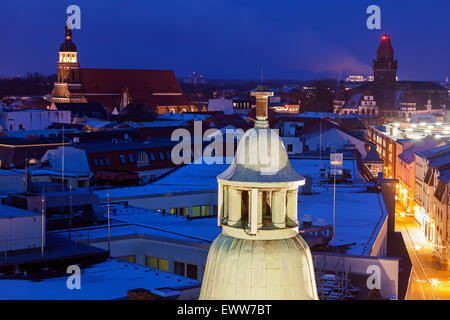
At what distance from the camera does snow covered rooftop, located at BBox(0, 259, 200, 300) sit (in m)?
16.6

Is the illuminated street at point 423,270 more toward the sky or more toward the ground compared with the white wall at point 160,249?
more toward the ground

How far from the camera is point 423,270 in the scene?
46.5 m

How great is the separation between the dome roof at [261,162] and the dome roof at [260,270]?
59 centimetres

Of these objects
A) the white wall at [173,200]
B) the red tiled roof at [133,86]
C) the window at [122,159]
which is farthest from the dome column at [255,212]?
the red tiled roof at [133,86]

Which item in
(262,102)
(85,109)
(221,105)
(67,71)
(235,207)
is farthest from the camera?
(67,71)

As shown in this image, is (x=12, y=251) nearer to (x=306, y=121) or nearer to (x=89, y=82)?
(x=306, y=121)

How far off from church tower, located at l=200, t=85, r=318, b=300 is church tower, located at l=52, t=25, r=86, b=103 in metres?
140

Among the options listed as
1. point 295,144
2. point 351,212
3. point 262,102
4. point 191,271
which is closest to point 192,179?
point 351,212

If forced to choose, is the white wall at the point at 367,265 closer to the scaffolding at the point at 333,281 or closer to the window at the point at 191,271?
the scaffolding at the point at 333,281

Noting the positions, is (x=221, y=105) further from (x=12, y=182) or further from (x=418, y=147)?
(x=12, y=182)

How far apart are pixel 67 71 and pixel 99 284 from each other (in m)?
134

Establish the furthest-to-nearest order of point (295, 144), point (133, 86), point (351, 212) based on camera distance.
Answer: point (133, 86) → point (295, 144) → point (351, 212)

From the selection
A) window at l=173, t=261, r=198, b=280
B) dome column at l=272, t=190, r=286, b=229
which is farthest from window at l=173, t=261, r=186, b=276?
dome column at l=272, t=190, r=286, b=229

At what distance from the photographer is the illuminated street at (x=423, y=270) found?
39.3 meters
